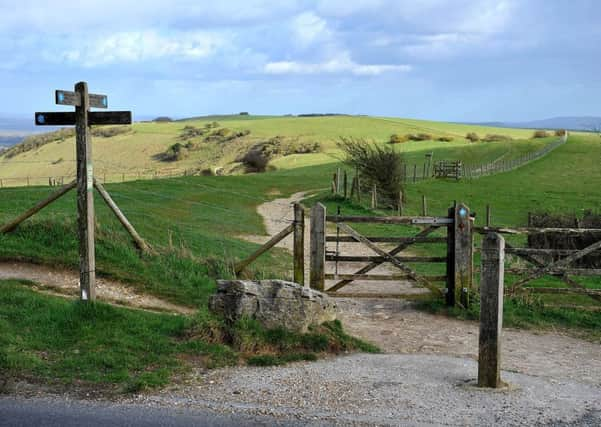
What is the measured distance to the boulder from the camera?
34.4 ft

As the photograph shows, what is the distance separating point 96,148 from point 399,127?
47.1m

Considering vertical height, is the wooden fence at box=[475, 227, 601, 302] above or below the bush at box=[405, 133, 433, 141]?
below

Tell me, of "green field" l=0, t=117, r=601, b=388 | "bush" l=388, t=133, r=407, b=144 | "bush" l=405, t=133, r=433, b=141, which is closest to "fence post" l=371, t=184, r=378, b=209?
"green field" l=0, t=117, r=601, b=388

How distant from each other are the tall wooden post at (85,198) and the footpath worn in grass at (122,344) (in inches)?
19.5

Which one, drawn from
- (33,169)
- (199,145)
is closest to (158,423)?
(33,169)

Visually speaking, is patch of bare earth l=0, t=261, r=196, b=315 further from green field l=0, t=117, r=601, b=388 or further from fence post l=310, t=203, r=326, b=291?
fence post l=310, t=203, r=326, b=291

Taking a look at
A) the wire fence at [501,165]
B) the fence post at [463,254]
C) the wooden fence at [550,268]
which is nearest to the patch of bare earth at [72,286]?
the fence post at [463,254]

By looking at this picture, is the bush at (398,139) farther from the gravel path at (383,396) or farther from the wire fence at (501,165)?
the gravel path at (383,396)

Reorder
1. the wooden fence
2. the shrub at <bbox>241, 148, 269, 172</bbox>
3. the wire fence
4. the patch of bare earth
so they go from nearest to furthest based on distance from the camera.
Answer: the patch of bare earth, the wooden fence, the wire fence, the shrub at <bbox>241, 148, 269, 172</bbox>

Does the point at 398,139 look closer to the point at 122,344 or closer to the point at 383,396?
the point at 122,344

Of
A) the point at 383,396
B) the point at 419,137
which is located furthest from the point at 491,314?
the point at 419,137

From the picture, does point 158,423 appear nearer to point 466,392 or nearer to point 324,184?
point 466,392

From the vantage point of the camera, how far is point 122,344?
9820 millimetres

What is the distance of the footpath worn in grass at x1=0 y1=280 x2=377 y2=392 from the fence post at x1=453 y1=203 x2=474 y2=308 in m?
3.76
